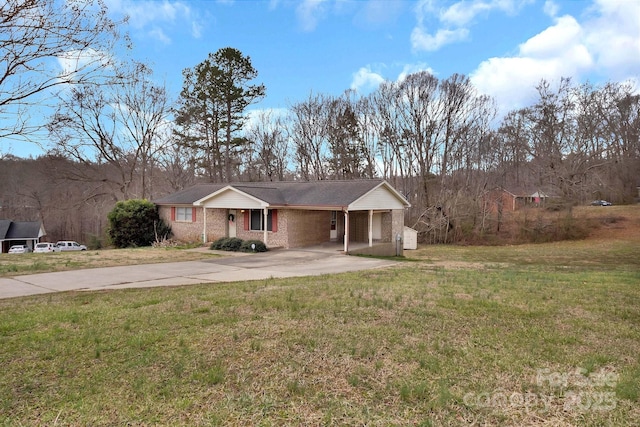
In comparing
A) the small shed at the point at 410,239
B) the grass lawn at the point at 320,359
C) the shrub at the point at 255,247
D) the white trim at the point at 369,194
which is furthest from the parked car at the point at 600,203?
the grass lawn at the point at 320,359

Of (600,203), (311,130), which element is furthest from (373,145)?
(600,203)

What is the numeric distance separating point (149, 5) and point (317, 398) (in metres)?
8.05

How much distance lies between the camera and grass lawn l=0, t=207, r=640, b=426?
3314 mm

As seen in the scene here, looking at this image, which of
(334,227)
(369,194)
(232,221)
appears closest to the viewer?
(369,194)

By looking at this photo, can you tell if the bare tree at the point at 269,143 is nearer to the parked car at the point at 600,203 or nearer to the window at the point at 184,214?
the window at the point at 184,214

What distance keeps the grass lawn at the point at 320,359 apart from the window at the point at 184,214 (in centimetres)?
1492

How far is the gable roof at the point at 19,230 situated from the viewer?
39.1m

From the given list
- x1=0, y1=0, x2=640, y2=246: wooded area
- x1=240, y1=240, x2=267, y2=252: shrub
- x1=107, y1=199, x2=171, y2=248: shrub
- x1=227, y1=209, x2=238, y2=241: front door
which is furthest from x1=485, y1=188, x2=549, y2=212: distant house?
x1=107, y1=199, x2=171, y2=248: shrub

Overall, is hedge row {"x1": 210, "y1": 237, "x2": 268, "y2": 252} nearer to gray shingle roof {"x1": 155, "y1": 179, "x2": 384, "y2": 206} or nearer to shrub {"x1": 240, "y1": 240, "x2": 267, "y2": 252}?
shrub {"x1": 240, "y1": 240, "x2": 267, "y2": 252}

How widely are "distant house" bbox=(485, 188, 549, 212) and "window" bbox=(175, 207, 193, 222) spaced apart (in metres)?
24.1

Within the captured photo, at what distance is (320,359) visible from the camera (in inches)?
170

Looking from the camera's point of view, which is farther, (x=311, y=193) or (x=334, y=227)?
(x=334, y=227)

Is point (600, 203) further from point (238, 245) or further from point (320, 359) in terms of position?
point (320, 359)

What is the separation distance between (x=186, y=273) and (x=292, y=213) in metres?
8.18
